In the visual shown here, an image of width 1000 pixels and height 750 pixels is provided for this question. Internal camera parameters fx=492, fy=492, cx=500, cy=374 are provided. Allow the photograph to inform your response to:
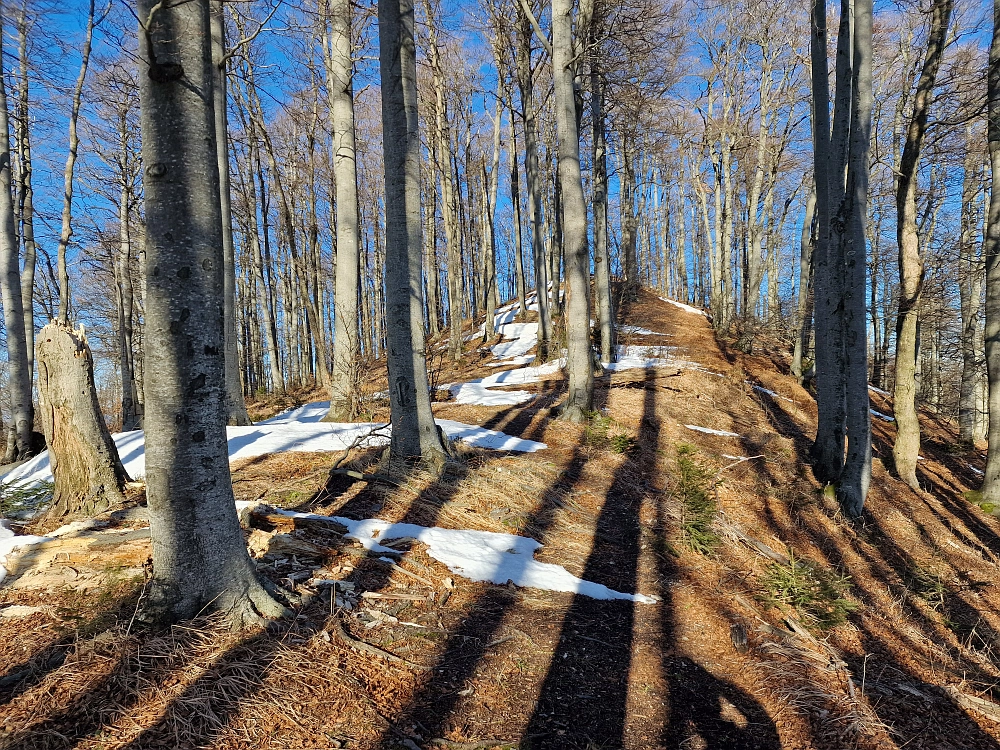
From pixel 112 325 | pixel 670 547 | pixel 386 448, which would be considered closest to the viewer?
pixel 670 547

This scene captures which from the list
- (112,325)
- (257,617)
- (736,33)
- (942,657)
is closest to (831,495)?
(942,657)

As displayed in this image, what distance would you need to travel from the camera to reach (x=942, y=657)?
409cm

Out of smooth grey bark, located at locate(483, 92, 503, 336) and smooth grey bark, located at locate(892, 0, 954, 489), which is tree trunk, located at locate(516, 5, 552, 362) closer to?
smooth grey bark, located at locate(483, 92, 503, 336)

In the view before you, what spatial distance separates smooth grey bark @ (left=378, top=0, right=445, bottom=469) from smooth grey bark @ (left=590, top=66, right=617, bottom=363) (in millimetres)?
7401

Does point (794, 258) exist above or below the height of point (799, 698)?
above

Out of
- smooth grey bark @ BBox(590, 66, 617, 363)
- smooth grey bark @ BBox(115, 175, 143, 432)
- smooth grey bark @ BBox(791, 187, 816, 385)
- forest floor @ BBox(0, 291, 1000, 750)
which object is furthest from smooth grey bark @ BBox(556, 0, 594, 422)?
smooth grey bark @ BBox(115, 175, 143, 432)

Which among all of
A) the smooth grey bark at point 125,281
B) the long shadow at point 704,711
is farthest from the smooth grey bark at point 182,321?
the smooth grey bark at point 125,281

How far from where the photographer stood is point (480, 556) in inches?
164

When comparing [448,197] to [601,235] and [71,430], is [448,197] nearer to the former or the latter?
[601,235]

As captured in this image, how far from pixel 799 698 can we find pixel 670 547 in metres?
2.14

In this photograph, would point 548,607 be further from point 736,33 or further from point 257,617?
point 736,33

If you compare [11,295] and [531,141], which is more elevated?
[531,141]

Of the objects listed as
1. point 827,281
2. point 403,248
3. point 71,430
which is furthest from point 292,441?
point 827,281

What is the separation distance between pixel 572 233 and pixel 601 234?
502cm
